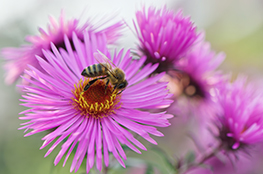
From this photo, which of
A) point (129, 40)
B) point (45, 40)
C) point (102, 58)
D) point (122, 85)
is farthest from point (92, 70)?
Result: point (129, 40)

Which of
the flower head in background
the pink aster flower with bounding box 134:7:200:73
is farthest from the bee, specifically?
the flower head in background

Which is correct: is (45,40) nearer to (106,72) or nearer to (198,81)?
(106,72)

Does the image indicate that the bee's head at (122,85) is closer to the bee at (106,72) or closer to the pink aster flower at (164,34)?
the bee at (106,72)

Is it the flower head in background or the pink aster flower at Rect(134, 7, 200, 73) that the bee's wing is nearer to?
the pink aster flower at Rect(134, 7, 200, 73)

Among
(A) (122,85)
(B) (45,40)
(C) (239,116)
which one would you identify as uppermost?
(B) (45,40)

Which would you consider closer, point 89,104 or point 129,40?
point 89,104

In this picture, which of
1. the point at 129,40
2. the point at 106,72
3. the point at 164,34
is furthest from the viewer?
the point at 129,40

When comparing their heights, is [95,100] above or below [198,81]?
above
